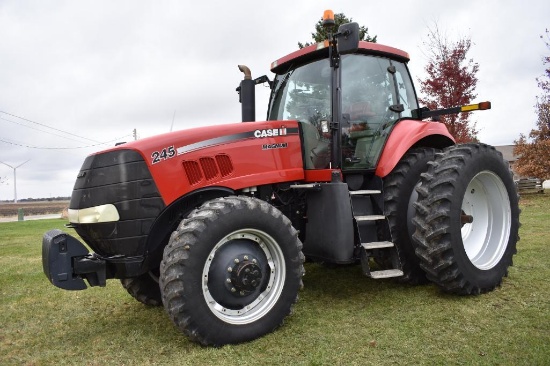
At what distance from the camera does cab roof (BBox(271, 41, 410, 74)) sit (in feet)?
15.1

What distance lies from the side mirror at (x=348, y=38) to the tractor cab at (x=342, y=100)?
77mm

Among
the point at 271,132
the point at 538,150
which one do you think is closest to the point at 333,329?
the point at 271,132

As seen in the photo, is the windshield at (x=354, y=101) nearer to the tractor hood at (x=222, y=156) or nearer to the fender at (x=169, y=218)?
the tractor hood at (x=222, y=156)

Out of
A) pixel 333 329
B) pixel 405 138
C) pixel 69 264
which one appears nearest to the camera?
pixel 69 264

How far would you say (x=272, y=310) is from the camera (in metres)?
3.54

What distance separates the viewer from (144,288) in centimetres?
431

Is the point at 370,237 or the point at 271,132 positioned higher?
the point at 271,132

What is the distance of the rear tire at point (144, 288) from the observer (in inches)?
168

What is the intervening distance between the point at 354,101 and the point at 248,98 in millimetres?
1339

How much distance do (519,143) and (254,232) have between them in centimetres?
1931

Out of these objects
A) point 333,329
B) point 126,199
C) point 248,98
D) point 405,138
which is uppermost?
point 248,98

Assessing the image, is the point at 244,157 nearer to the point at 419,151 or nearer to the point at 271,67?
the point at 271,67

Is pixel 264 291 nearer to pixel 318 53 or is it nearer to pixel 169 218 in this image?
pixel 169 218

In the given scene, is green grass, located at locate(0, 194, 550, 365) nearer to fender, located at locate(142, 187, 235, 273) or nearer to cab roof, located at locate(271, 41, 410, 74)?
fender, located at locate(142, 187, 235, 273)
